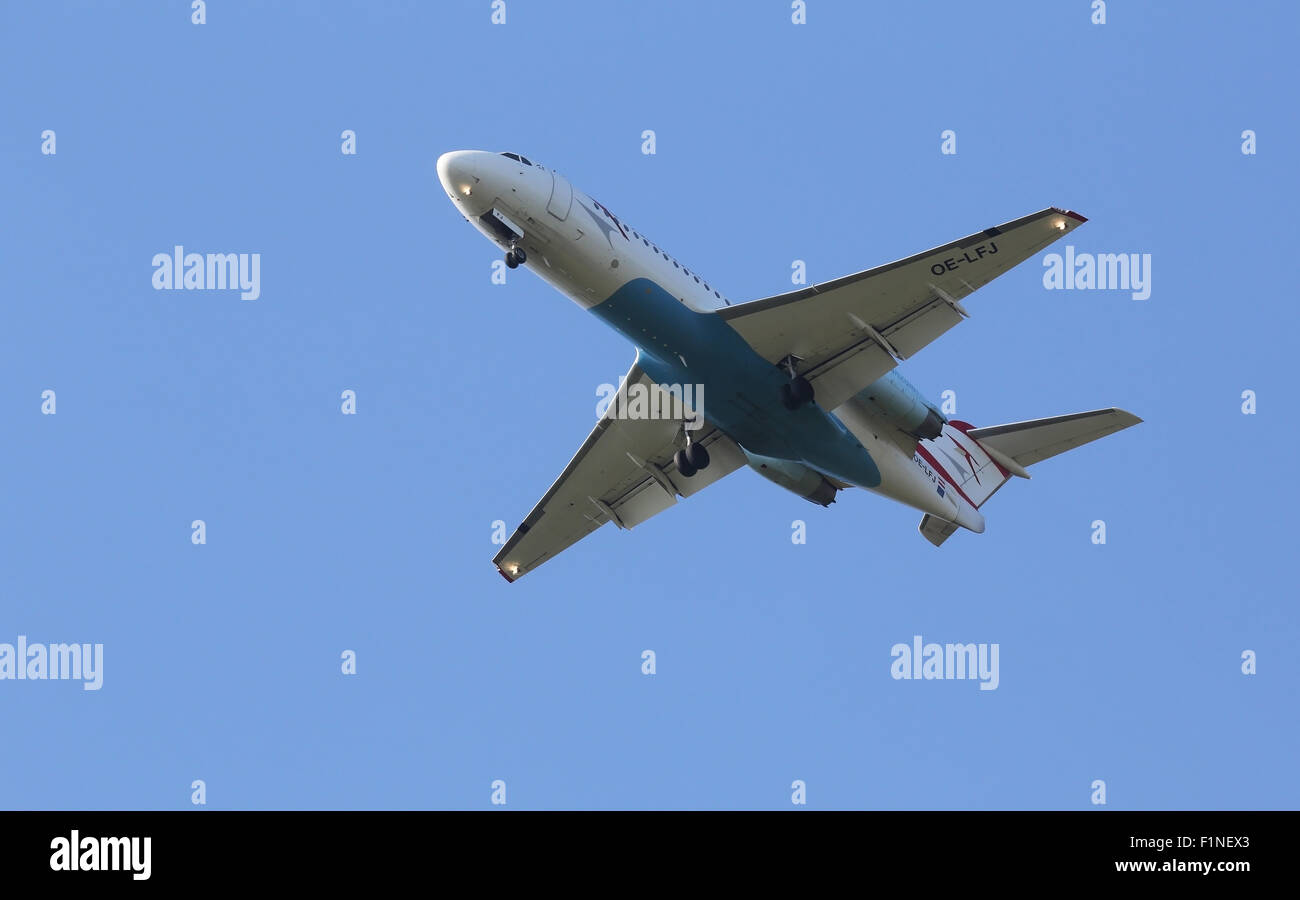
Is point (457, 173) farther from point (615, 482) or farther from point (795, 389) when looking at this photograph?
point (615, 482)

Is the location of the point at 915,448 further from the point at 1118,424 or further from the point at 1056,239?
the point at 1056,239

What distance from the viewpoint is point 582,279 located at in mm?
33188

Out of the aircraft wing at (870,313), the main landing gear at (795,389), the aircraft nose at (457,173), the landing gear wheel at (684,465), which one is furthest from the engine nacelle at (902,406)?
the aircraft nose at (457,173)

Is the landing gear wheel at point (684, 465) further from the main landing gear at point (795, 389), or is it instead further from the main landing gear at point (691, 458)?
the main landing gear at point (795, 389)

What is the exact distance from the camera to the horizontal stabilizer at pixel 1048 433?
3894 centimetres

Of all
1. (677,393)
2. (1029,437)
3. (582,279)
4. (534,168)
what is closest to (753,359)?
(677,393)

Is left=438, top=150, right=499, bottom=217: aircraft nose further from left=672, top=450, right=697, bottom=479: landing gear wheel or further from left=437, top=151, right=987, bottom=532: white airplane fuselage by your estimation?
left=672, top=450, right=697, bottom=479: landing gear wheel

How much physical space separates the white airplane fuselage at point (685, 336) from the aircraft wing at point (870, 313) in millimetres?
596

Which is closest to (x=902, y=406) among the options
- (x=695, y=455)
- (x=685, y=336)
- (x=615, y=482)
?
(x=695, y=455)

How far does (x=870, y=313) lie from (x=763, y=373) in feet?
9.04

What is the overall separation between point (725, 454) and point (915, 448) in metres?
4.77

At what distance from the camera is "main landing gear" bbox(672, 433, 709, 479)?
37.6m

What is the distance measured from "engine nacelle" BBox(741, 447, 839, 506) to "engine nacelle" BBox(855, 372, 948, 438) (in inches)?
93.4
